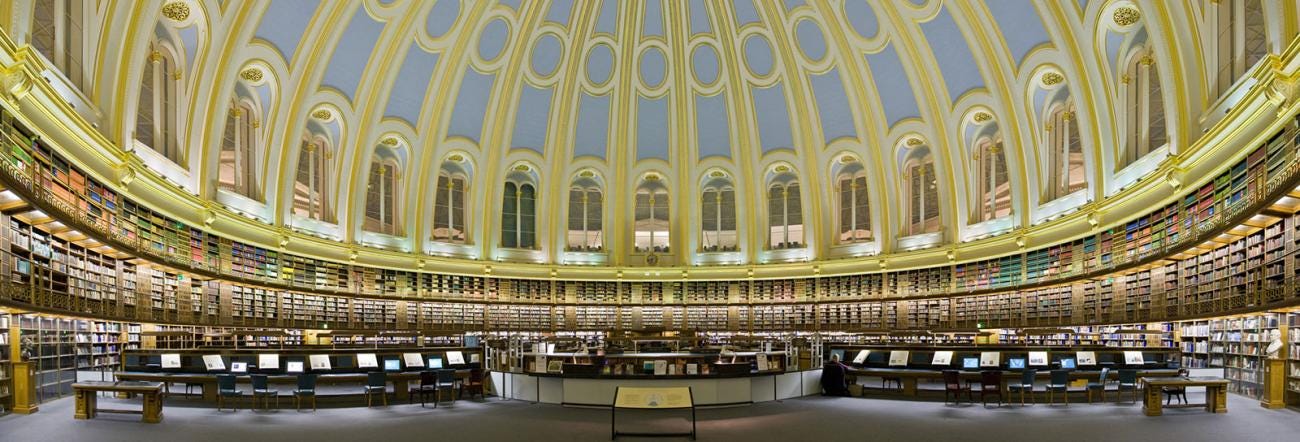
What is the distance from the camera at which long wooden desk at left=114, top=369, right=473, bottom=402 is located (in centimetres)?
1330

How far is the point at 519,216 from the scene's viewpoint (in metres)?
32.0

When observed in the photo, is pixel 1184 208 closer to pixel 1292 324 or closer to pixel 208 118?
pixel 1292 324

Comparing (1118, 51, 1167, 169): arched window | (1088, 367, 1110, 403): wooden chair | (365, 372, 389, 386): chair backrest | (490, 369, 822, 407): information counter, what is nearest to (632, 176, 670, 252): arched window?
(1118, 51, 1167, 169): arched window

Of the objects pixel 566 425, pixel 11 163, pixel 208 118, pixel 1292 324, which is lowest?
pixel 566 425

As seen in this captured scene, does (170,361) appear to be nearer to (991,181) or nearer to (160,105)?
(160,105)

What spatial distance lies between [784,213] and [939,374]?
17452 millimetres

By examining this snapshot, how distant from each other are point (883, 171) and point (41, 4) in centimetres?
2372

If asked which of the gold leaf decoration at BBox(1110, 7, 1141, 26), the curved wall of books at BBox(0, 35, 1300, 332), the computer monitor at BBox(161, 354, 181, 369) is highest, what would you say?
the gold leaf decoration at BBox(1110, 7, 1141, 26)

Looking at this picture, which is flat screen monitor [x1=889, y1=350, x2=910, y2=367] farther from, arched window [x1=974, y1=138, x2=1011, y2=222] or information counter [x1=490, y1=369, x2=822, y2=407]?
arched window [x1=974, y1=138, x2=1011, y2=222]

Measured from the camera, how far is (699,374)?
1341cm

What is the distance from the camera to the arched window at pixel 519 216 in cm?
3175

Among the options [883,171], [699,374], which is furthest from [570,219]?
[699,374]

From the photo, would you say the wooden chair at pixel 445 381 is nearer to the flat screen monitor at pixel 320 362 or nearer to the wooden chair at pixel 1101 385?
the flat screen monitor at pixel 320 362

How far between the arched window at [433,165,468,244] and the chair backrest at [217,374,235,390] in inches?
711
